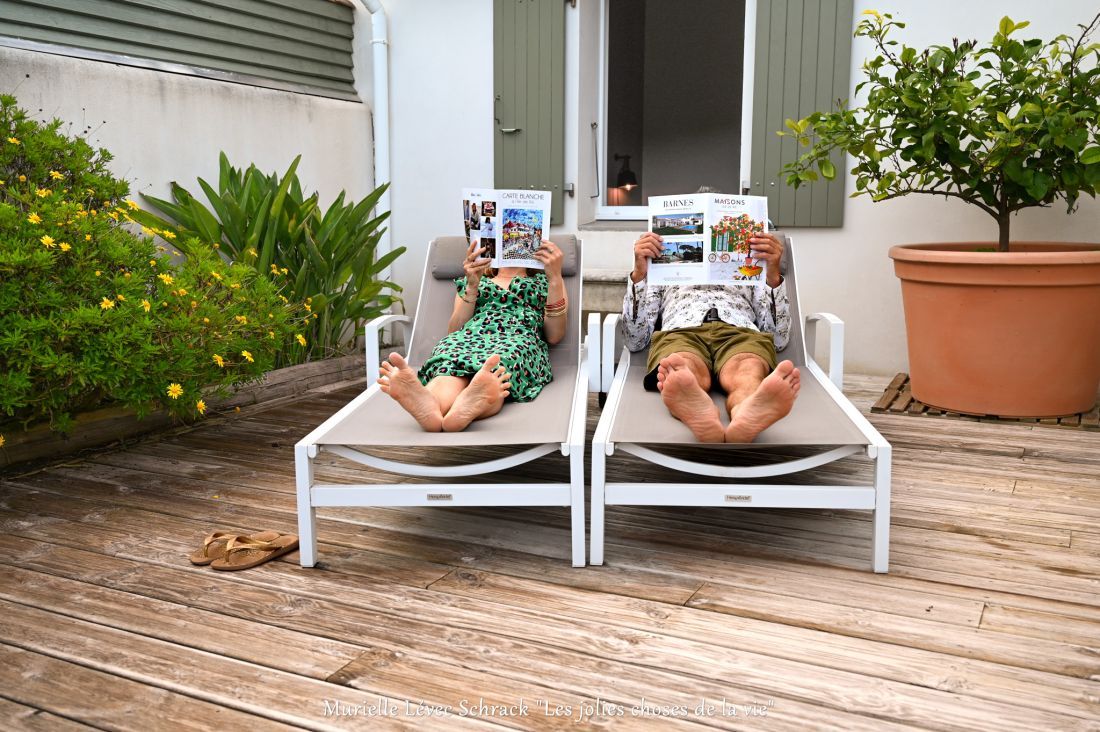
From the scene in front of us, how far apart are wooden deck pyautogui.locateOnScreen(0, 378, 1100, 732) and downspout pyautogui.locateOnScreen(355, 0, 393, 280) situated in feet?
10.1

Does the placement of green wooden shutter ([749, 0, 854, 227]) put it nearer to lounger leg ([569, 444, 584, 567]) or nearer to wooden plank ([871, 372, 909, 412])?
wooden plank ([871, 372, 909, 412])

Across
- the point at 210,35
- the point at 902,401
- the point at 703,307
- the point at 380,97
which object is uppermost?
the point at 210,35

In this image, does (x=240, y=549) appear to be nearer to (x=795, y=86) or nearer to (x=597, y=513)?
(x=597, y=513)

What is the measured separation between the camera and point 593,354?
324 centimetres

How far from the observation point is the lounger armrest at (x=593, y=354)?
10.4 ft

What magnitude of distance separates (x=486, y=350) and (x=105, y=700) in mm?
1569

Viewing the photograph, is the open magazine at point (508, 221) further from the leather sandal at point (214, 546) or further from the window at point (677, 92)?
the window at point (677, 92)

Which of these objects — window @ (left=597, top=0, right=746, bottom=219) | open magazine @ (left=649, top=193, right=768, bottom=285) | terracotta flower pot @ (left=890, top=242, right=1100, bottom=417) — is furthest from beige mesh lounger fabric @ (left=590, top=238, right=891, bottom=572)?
window @ (left=597, top=0, right=746, bottom=219)

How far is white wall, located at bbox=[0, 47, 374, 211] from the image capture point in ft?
13.0

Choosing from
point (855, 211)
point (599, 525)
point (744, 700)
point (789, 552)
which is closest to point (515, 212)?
point (599, 525)

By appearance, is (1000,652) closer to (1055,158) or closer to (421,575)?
(421,575)

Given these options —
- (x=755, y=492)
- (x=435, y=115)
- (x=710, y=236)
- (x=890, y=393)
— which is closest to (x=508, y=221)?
(x=710, y=236)

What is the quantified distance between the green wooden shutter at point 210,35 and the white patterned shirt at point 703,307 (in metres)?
2.78

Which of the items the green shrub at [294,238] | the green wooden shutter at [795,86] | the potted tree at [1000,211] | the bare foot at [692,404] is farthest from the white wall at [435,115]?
the bare foot at [692,404]
